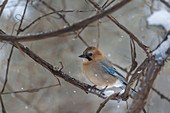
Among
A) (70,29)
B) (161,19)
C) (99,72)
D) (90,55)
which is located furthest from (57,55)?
(70,29)

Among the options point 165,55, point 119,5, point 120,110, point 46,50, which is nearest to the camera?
point 119,5

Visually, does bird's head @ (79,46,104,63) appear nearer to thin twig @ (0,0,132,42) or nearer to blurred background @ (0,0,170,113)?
blurred background @ (0,0,170,113)

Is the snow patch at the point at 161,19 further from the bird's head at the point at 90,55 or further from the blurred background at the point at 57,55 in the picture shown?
the bird's head at the point at 90,55

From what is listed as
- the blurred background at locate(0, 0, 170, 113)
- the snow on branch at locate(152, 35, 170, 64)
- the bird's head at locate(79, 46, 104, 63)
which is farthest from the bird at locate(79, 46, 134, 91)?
the snow on branch at locate(152, 35, 170, 64)

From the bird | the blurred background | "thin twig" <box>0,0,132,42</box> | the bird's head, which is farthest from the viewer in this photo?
the blurred background

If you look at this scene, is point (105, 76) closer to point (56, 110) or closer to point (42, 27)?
point (42, 27)

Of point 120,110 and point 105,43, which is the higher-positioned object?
point 120,110

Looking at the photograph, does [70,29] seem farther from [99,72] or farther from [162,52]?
[99,72]

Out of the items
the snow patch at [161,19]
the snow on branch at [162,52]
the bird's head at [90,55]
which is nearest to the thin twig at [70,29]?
the snow on branch at [162,52]

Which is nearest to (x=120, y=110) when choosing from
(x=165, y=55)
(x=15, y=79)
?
(x=165, y=55)
